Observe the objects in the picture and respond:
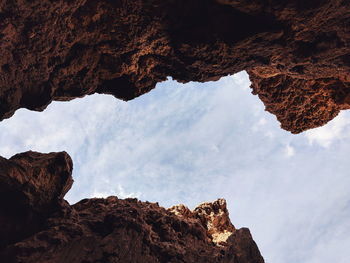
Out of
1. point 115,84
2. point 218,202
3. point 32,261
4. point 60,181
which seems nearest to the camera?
point 32,261

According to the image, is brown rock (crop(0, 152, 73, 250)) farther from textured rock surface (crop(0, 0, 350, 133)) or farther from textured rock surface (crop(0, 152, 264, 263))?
textured rock surface (crop(0, 0, 350, 133))

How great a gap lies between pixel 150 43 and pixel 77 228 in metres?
5.33

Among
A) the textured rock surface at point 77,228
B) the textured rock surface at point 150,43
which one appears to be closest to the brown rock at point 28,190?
the textured rock surface at point 77,228

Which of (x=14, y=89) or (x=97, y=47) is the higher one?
(x=97, y=47)

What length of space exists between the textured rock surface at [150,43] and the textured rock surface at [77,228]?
1.95 metres

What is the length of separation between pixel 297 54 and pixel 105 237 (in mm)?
7164

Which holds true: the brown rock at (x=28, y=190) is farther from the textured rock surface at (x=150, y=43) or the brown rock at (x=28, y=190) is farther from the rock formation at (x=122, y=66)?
the textured rock surface at (x=150, y=43)

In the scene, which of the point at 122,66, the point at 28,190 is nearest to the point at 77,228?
the point at 28,190

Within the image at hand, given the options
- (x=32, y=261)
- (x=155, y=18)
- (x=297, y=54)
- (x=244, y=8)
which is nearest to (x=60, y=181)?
(x=32, y=261)

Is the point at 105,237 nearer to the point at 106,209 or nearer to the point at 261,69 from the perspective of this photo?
the point at 106,209

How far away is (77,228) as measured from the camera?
7.74 meters

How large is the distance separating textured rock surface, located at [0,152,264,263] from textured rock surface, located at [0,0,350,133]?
6.39 ft

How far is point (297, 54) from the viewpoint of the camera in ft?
31.4

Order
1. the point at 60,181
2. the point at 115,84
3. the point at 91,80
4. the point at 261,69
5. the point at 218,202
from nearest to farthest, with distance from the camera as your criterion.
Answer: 1. the point at 60,181
2. the point at 91,80
3. the point at 115,84
4. the point at 261,69
5. the point at 218,202
